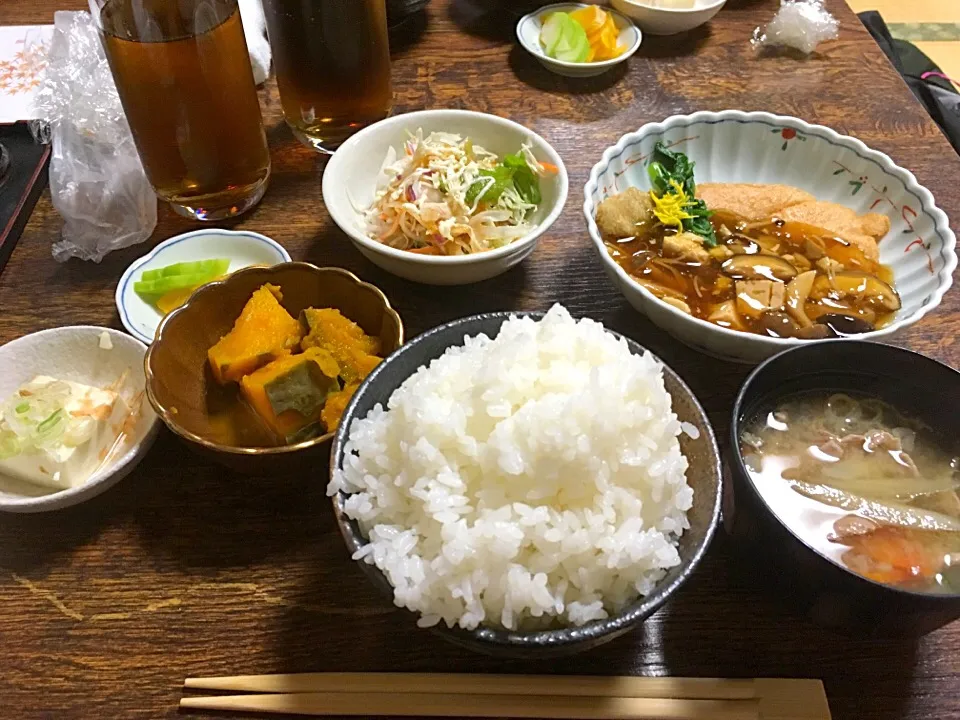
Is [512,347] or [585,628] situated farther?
[512,347]

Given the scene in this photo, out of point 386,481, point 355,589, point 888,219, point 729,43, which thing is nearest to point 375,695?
point 355,589

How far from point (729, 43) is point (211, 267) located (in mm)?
2072

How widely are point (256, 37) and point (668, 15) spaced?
1438mm

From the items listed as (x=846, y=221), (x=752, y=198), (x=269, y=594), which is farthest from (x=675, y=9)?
(x=269, y=594)

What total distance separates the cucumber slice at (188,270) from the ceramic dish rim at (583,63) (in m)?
1.37

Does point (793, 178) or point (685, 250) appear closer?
point (685, 250)

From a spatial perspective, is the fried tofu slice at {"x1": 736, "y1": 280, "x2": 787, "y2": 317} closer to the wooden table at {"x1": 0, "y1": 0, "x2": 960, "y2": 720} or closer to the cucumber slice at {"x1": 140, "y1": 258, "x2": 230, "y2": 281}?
the wooden table at {"x1": 0, "y1": 0, "x2": 960, "y2": 720}

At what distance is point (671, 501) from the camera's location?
1.09 metres

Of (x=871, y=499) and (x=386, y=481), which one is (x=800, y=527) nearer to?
(x=871, y=499)

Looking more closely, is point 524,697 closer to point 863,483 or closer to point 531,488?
point 531,488

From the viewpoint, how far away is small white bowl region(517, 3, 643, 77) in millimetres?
2387

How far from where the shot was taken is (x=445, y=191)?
1.78 meters

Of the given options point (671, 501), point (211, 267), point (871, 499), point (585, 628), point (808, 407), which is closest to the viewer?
point (585, 628)

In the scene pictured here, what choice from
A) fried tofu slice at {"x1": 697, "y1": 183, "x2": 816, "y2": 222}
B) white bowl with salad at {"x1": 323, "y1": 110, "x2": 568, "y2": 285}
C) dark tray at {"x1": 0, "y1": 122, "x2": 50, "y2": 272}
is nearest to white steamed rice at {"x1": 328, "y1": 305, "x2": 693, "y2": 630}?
white bowl with salad at {"x1": 323, "y1": 110, "x2": 568, "y2": 285}
